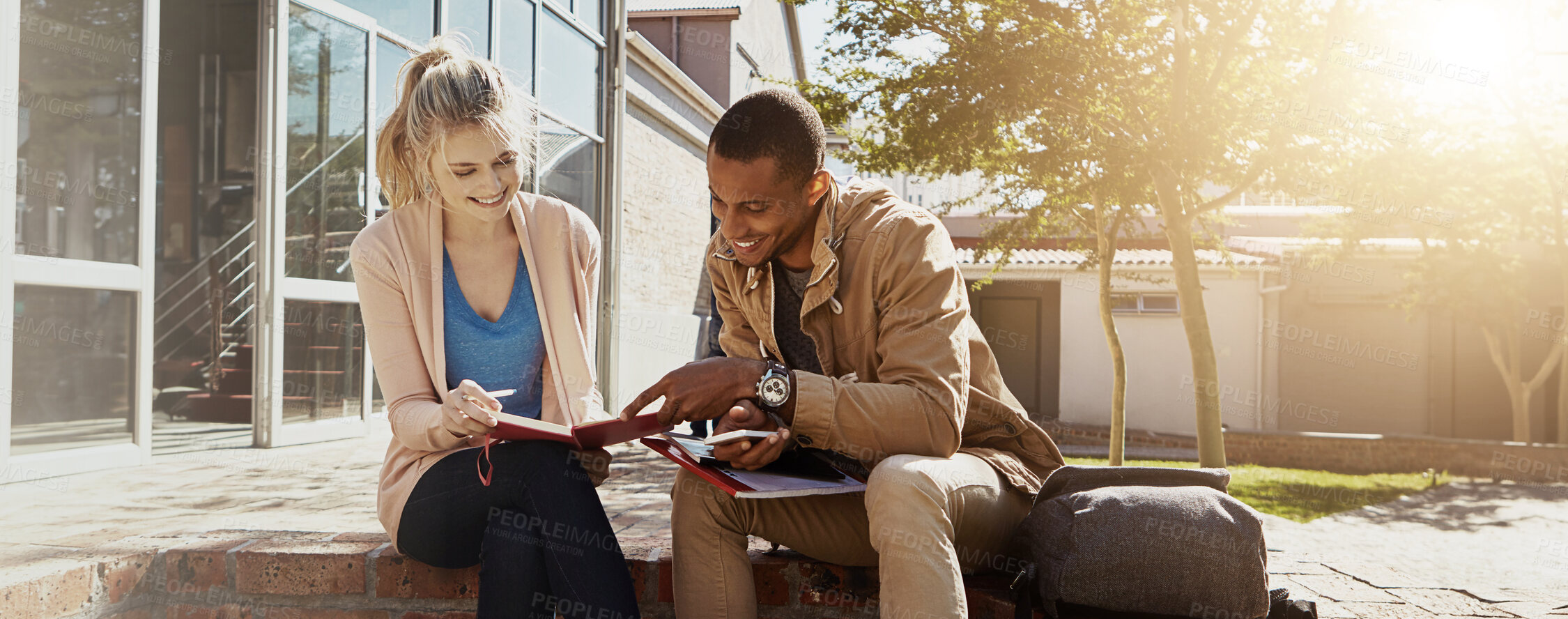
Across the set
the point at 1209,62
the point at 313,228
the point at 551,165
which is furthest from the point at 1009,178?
the point at 313,228

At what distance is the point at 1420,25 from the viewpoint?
339 inches

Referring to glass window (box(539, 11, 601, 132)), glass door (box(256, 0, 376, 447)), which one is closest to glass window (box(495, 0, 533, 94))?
glass window (box(539, 11, 601, 132))

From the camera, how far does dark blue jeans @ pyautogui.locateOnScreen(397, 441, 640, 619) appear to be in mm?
1922

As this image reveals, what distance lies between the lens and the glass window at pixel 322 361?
614 cm

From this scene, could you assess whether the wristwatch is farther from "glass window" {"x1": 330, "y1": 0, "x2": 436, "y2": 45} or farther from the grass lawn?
the grass lawn

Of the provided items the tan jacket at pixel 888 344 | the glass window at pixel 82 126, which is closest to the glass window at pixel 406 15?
the glass window at pixel 82 126

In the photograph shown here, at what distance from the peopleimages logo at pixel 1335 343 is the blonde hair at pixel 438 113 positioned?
60.8 ft

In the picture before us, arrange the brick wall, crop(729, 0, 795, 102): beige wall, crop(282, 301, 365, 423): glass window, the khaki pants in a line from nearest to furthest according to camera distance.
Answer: the khaki pants
crop(282, 301, 365, 423): glass window
the brick wall
crop(729, 0, 795, 102): beige wall

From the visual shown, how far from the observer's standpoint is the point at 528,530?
1.96 m

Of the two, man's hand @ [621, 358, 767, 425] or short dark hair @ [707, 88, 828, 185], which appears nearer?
→ man's hand @ [621, 358, 767, 425]

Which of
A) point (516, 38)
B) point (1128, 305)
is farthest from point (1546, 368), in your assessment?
point (516, 38)

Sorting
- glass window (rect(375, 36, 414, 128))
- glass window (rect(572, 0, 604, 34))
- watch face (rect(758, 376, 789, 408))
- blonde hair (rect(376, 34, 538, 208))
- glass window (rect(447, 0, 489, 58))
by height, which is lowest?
watch face (rect(758, 376, 789, 408))

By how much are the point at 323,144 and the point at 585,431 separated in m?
5.54

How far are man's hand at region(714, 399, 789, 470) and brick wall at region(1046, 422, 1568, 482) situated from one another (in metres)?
15.5
